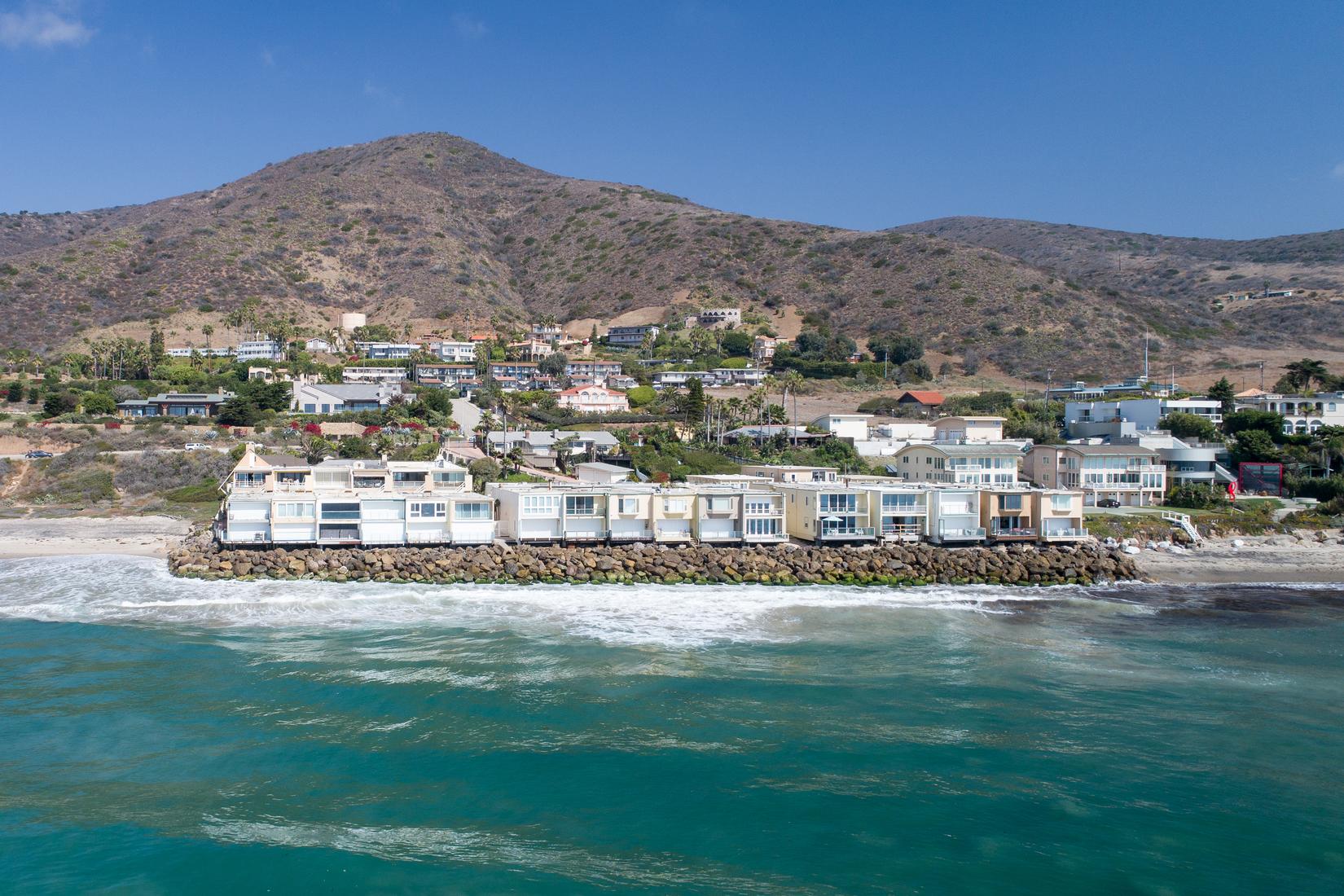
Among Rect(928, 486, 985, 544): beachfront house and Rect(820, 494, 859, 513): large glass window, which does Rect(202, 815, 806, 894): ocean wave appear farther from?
Rect(928, 486, 985, 544): beachfront house

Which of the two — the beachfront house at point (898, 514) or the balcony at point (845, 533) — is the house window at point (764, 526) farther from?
the beachfront house at point (898, 514)

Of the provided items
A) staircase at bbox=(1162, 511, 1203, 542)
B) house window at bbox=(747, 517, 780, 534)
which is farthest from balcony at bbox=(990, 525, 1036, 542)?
house window at bbox=(747, 517, 780, 534)

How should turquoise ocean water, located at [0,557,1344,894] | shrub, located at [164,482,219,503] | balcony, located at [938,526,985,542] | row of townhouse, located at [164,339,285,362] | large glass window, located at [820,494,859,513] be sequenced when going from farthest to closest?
row of townhouse, located at [164,339,285,362] → shrub, located at [164,482,219,503] → balcony, located at [938,526,985,542] → large glass window, located at [820,494,859,513] → turquoise ocean water, located at [0,557,1344,894]

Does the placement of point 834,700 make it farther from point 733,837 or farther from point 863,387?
point 863,387

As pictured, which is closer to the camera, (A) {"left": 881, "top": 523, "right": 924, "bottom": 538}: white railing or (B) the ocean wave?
(B) the ocean wave

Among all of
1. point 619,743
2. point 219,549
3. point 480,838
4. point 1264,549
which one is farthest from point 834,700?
point 1264,549

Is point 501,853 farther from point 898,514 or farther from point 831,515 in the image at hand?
point 898,514
